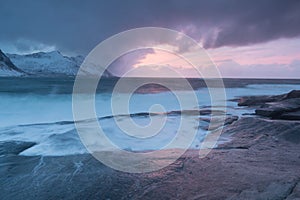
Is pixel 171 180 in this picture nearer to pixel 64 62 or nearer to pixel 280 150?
pixel 280 150

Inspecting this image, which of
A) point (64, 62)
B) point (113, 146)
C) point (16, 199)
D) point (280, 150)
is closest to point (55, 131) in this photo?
point (113, 146)

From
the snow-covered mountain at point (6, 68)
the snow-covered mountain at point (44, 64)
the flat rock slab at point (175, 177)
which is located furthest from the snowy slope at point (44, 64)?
the flat rock slab at point (175, 177)

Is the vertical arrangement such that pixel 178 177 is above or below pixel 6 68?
below

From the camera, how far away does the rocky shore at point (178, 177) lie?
3600mm

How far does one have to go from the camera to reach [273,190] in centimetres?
338

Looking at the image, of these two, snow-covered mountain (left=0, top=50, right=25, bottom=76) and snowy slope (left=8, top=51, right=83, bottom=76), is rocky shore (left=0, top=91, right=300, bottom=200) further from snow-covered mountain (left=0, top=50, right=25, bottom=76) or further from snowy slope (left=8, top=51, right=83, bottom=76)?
snowy slope (left=8, top=51, right=83, bottom=76)

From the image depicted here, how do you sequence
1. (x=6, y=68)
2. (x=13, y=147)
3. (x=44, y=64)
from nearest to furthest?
1. (x=13, y=147)
2. (x=6, y=68)
3. (x=44, y=64)

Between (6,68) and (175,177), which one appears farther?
(6,68)

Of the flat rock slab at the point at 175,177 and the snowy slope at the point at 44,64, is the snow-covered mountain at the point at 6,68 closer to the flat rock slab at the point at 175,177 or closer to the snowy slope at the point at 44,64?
the snowy slope at the point at 44,64

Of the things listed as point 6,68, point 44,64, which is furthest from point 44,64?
point 6,68

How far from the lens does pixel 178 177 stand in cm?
425

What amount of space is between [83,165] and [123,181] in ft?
4.12

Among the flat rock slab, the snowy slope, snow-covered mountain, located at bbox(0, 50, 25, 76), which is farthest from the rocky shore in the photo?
the snowy slope

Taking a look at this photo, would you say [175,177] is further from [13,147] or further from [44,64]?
[44,64]
